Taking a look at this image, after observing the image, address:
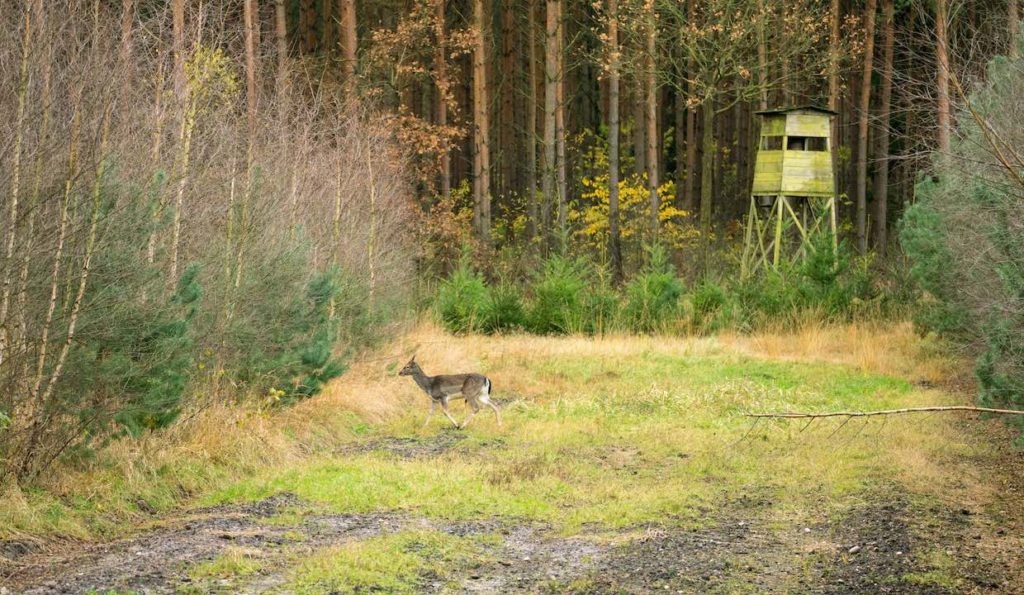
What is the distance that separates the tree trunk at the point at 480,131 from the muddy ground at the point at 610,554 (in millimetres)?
21045

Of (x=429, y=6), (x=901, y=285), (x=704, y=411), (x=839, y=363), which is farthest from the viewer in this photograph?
(x=429, y=6)

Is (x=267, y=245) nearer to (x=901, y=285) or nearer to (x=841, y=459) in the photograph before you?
(x=841, y=459)

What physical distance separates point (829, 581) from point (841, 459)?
15.7ft

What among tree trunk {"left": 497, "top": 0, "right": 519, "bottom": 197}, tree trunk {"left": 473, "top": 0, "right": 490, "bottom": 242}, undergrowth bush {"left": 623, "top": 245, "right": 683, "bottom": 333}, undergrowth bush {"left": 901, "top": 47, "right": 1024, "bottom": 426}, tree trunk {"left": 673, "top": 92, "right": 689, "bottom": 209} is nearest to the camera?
undergrowth bush {"left": 901, "top": 47, "right": 1024, "bottom": 426}

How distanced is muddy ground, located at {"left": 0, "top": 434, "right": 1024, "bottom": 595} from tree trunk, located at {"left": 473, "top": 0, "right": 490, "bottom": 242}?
21045mm

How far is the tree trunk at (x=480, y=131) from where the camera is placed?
Result: 30625 mm

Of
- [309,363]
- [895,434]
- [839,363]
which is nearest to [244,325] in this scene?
[309,363]

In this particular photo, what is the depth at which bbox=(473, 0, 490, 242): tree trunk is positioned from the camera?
30.6m

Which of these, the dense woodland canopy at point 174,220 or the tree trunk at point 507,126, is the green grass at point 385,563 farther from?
the tree trunk at point 507,126

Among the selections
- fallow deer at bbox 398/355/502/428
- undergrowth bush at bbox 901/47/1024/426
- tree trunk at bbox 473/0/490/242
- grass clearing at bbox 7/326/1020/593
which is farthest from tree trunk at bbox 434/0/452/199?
undergrowth bush at bbox 901/47/1024/426

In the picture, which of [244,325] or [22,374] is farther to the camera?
[244,325]

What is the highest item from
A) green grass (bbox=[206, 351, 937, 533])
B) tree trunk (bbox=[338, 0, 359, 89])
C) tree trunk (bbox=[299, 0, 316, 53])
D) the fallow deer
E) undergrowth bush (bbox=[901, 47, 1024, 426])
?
tree trunk (bbox=[299, 0, 316, 53])

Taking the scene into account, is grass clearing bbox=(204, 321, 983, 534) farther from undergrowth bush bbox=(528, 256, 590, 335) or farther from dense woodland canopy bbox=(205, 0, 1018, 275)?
dense woodland canopy bbox=(205, 0, 1018, 275)

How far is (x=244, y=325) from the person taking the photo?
13.4 metres
